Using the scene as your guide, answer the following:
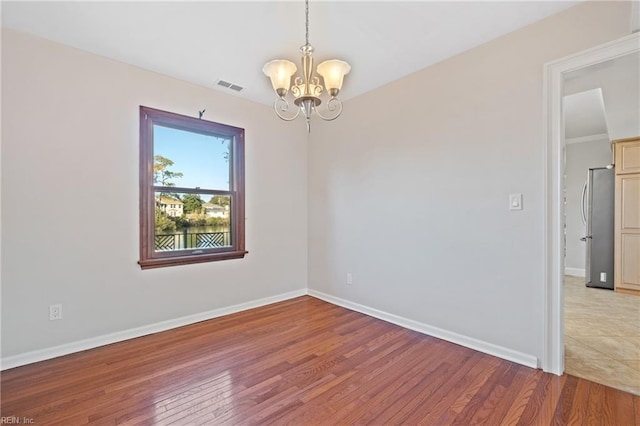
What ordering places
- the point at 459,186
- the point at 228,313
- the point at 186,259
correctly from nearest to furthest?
A: 1. the point at 459,186
2. the point at 186,259
3. the point at 228,313

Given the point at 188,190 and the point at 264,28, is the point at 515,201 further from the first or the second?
the point at 188,190

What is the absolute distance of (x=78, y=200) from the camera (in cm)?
253

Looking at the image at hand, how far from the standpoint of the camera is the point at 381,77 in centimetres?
308

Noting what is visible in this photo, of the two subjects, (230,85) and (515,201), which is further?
(230,85)

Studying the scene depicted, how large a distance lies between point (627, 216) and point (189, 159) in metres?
6.10

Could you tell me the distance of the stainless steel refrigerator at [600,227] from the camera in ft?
14.9

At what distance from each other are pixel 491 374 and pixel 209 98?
3.75 m

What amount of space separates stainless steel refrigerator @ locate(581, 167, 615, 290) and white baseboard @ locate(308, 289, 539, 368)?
12.0 feet

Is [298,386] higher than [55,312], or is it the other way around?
[55,312]

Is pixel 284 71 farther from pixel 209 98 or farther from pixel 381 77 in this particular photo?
pixel 209 98

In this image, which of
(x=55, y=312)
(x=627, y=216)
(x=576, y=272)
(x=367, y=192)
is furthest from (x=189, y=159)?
(x=576, y=272)

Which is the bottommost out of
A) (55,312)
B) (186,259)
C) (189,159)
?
(55,312)

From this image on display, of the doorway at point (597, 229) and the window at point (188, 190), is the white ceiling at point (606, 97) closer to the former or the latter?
the doorway at point (597, 229)

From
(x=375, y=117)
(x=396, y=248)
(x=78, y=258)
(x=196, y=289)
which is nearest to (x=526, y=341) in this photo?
(x=396, y=248)
